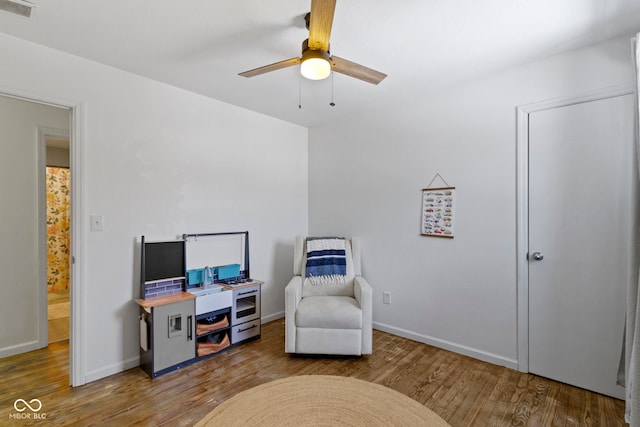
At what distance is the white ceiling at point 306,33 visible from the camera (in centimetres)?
172

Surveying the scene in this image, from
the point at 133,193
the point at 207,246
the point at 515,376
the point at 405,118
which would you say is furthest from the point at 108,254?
the point at 515,376

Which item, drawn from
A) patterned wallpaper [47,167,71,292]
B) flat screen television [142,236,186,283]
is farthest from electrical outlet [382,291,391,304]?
patterned wallpaper [47,167,71,292]

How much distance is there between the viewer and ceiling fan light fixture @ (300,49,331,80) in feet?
5.33

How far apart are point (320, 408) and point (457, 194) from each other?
2.16m

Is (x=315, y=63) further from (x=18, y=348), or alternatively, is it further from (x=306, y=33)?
(x=18, y=348)

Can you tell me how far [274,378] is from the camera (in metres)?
2.33

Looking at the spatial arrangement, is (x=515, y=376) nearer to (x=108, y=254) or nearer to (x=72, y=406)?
(x=72, y=406)

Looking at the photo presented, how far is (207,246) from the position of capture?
2986 millimetres

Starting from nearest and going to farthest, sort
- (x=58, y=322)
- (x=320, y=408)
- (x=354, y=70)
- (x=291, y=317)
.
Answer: (x=320, y=408) → (x=354, y=70) → (x=291, y=317) → (x=58, y=322)

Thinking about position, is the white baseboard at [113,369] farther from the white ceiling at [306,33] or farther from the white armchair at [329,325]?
the white ceiling at [306,33]

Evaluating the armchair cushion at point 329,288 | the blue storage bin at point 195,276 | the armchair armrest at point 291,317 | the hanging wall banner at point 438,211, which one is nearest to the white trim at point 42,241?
the blue storage bin at point 195,276

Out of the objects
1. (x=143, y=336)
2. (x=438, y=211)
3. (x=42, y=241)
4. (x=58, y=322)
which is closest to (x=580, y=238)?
(x=438, y=211)

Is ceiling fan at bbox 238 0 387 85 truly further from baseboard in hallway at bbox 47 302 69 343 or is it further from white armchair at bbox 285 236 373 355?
baseboard in hallway at bbox 47 302 69 343

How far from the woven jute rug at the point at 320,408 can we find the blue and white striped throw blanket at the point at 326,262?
1.57 meters
